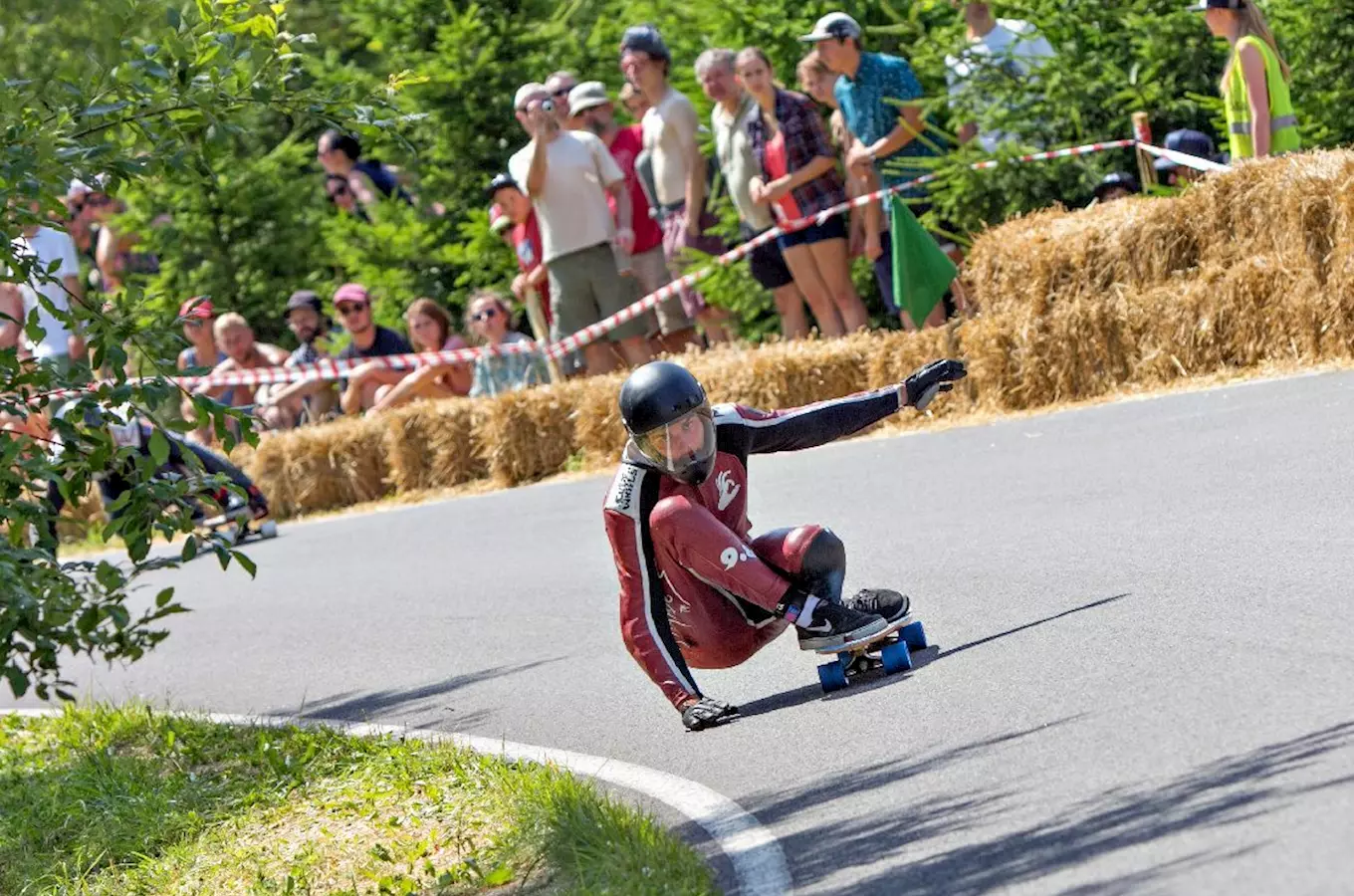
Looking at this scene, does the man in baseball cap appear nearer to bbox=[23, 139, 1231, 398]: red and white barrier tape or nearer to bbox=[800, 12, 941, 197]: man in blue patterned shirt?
bbox=[800, 12, 941, 197]: man in blue patterned shirt

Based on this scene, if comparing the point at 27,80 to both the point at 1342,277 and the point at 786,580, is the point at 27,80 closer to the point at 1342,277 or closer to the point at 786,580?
the point at 786,580

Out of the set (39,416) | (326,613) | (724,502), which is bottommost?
(326,613)

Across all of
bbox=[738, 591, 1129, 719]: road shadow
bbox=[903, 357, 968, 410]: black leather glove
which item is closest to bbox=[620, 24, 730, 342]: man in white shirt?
bbox=[903, 357, 968, 410]: black leather glove

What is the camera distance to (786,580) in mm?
7809

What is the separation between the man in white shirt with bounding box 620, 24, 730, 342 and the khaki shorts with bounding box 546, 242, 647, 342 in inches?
22.8

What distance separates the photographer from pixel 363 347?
1891 centimetres

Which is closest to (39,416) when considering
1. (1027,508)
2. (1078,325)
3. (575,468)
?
(1027,508)

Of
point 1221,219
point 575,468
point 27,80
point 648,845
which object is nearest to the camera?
point 648,845

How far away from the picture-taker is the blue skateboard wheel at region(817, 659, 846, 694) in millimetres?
7797

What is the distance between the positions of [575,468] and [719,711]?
29.8 ft

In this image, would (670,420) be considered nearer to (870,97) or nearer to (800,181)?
(870,97)

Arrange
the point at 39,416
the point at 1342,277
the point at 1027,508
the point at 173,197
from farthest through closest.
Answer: the point at 173,197 < the point at 1342,277 < the point at 1027,508 < the point at 39,416

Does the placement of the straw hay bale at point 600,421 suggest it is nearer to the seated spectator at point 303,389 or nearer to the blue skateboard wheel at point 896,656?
the seated spectator at point 303,389

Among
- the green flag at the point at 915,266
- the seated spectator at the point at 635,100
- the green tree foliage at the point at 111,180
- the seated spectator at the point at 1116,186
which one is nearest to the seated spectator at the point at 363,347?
the seated spectator at the point at 635,100
